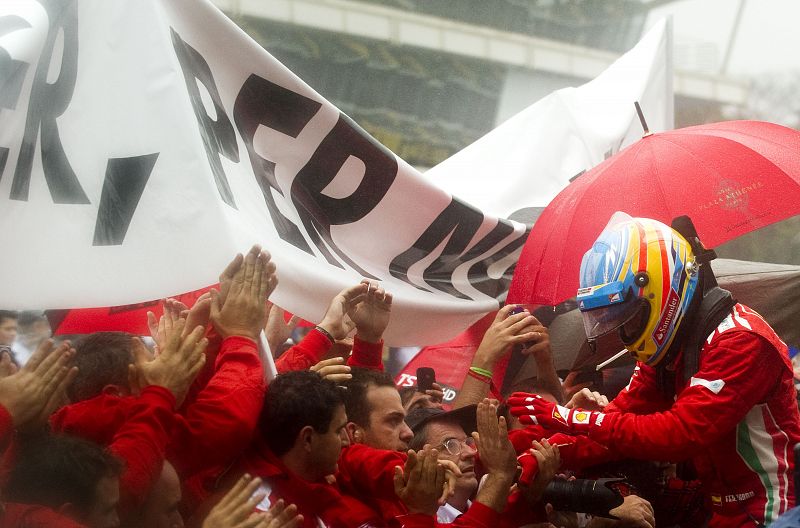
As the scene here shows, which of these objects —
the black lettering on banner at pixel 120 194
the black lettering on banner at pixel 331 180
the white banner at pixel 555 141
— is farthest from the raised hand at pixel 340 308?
the white banner at pixel 555 141

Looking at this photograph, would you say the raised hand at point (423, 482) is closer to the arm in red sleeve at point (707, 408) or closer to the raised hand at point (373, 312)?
the arm in red sleeve at point (707, 408)

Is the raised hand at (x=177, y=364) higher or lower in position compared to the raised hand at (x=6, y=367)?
lower

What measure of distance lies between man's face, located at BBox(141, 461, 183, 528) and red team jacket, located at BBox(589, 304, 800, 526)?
4.59 feet

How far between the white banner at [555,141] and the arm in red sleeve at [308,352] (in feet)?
6.73

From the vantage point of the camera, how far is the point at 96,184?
2906 millimetres

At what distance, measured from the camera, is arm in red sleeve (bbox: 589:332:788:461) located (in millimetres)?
3076

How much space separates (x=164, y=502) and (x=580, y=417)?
1414 millimetres

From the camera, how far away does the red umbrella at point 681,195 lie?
392 cm

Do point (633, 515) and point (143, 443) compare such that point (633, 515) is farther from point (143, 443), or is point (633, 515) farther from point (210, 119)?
point (210, 119)

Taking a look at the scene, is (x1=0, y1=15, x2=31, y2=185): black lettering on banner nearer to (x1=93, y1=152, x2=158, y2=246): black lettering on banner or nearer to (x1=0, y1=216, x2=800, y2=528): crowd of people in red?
(x1=93, y1=152, x2=158, y2=246): black lettering on banner

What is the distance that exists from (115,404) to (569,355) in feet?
9.50

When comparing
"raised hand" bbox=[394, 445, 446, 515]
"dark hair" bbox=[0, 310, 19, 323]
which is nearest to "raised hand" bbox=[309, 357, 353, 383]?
"raised hand" bbox=[394, 445, 446, 515]

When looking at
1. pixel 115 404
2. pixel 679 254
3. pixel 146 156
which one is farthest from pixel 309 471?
pixel 679 254

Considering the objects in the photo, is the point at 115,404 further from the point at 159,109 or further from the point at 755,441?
the point at 755,441
